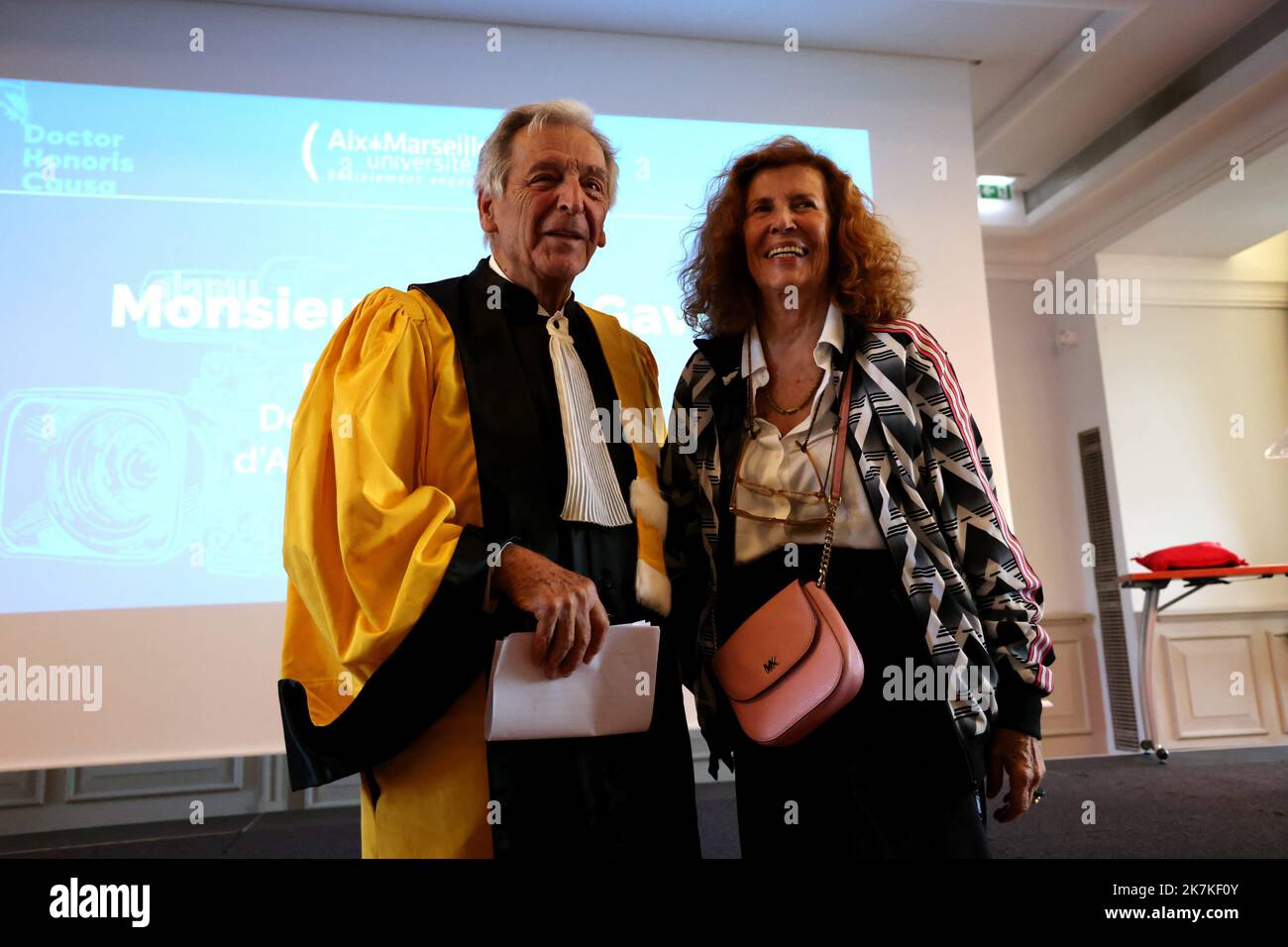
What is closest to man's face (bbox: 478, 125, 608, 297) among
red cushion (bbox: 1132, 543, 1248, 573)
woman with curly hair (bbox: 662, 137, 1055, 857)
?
woman with curly hair (bbox: 662, 137, 1055, 857)

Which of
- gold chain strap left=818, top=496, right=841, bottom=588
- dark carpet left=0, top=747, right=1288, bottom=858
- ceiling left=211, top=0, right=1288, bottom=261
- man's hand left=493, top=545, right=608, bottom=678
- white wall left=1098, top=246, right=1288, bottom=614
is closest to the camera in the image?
man's hand left=493, top=545, right=608, bottom=678

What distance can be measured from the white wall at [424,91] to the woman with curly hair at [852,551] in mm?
2912

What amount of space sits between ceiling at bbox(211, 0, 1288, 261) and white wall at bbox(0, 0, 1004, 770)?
0.08 metres

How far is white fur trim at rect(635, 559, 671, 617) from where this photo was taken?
4.17 ft

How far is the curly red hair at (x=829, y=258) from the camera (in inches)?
60.2

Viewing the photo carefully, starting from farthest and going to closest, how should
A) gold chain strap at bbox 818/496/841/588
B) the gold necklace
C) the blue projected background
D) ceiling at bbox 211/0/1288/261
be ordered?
ceiling at bbox 211/0/1288/261, the blue projected background, the gold necklace, gold chain strap at bbox 818/496/841/588

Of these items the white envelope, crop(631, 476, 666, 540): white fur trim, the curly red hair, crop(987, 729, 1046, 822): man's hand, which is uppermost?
the curly red hair

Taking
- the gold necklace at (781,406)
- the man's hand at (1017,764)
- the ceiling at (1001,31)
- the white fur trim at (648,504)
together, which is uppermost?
the ceiling at (1001,31)

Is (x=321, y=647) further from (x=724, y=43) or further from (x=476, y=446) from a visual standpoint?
(x=724, y=43)

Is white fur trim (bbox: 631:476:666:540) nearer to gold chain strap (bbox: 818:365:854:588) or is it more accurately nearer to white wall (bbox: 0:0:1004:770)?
gold chain strap (bbox: 818:365:854:588)

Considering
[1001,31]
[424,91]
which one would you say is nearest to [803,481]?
[424,91]

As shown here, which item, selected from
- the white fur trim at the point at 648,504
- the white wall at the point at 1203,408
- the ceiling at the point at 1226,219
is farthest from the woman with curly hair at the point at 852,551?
the white wall at the point at 1203,408

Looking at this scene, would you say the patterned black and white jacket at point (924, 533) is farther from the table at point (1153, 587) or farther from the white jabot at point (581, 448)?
the table at point (1153, 587)

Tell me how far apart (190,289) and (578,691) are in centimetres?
345
